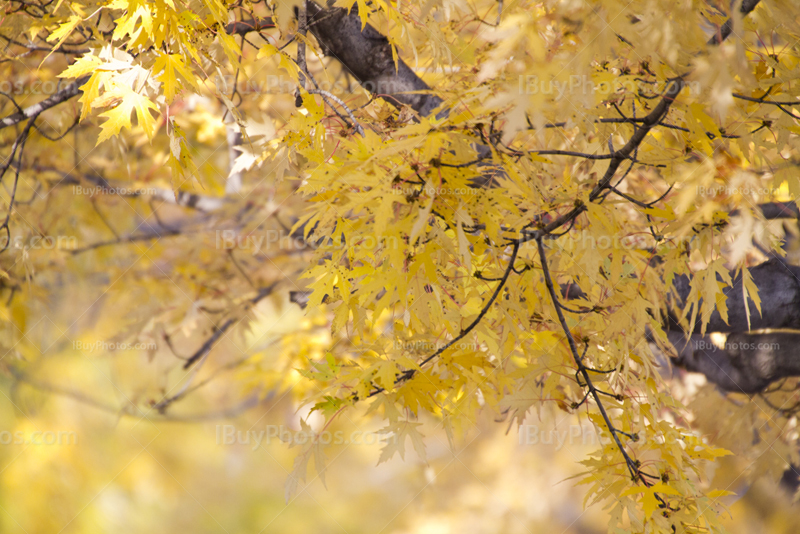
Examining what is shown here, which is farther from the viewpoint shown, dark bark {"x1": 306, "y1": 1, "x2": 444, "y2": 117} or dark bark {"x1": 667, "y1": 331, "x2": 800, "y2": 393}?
dark bark {"x1": 667, "y1": 331, "x2": 800, "y2": 393}

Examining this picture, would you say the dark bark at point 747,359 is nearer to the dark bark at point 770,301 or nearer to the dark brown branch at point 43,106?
the dark bark at point 770,301

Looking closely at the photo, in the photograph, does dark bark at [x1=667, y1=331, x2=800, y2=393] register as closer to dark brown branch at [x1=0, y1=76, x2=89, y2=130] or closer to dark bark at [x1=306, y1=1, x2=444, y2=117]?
dark bark at [x1=306, y1=1, x2=444, y2=117]

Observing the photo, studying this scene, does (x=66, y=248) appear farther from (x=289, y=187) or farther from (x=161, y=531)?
(x=161, y=531)

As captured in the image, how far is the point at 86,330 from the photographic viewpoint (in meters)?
4.79

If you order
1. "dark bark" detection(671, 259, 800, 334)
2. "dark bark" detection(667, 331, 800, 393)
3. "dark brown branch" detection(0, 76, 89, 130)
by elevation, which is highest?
"dark brown branch" detection(0, 76, 89, 130)

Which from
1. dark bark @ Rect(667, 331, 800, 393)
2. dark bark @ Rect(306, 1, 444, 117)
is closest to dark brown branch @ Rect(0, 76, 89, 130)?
dark bark @ Rect(306, 1, 444, 117)

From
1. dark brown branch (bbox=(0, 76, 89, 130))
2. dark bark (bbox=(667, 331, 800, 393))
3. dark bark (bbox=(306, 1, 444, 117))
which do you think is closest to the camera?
dark bark (bbox=(306, 1, 444, 117))

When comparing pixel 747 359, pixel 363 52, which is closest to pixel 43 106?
pixel 363 52

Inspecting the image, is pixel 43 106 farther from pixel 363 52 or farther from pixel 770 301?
pixel 770 301

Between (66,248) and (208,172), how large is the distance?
1160 mm

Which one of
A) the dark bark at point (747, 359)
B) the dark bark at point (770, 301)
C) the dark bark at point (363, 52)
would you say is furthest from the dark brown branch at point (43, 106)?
the dark bark at point (747, 359)

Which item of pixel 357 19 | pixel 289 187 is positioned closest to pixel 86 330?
pixel 289 187

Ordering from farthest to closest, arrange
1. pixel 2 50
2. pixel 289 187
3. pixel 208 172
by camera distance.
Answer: pixel 208 172 → pixel 289 187 → pixel 2 50

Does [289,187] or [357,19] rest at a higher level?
[357,19]
